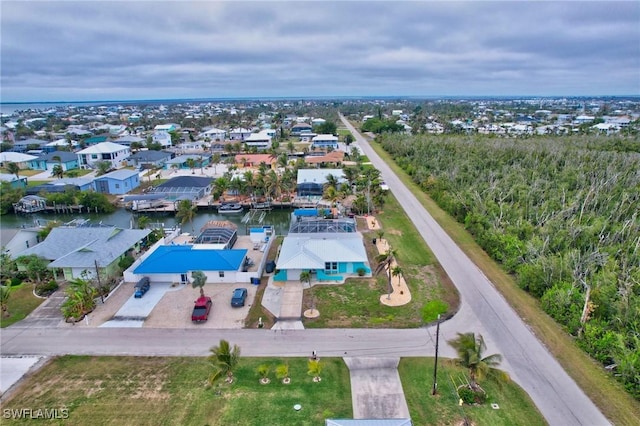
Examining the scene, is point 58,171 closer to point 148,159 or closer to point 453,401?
point 148,159

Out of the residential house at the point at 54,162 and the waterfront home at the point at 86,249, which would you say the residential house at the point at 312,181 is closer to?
the waterfront home at the point at 86,249

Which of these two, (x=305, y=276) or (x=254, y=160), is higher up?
(x=254, y=160)

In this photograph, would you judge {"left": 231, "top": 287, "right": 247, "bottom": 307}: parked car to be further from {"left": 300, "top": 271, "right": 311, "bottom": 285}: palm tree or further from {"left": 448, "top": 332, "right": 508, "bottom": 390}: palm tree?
{"left": 448, "top": 332, "right": 508, "bottom": 390}: palm tree

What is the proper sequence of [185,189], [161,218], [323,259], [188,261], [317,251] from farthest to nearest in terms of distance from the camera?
[185,189] < [161,218] < [317,251] < [323,259] < [188,261]

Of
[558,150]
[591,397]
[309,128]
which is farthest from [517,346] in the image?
[309,128]

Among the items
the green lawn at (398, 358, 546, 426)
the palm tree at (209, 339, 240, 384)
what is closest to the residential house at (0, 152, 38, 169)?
the palm tree at (209, 339, 240, 384)

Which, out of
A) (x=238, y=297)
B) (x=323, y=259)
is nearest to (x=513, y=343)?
(x=323, y=259)

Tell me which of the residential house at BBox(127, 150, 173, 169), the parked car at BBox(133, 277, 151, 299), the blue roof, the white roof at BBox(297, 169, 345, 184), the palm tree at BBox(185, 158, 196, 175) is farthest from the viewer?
the residential house at BBox(127, 150, 173, 169)
